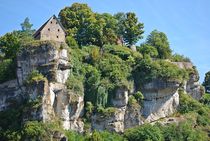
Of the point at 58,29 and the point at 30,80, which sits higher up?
the point at 58,29

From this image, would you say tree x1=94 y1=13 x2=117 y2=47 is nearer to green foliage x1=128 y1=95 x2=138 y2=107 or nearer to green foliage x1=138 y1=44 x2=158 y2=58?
green foliage x1=138 y1=44 x2=158 y2=58

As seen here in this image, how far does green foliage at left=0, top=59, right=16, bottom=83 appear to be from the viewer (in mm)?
64500

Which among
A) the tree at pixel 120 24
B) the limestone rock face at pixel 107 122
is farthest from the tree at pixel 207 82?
the limestone rock face at pixel 107 122

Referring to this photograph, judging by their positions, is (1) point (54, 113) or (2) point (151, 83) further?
(2) point (151, 83)

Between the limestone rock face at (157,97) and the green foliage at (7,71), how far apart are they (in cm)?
1222

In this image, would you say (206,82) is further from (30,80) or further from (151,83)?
(30,80)

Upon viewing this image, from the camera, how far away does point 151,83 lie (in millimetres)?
67438

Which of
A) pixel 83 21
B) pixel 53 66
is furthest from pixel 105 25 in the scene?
pixel 53 66

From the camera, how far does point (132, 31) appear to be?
75000 millimetres

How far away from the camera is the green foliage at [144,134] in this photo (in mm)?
63188

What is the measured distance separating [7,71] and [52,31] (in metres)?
5.65

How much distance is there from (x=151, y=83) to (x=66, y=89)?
911 cm

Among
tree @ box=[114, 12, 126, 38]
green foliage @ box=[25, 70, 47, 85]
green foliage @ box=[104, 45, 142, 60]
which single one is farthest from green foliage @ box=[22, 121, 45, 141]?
tree @ box=[114, 12, 126, 38]

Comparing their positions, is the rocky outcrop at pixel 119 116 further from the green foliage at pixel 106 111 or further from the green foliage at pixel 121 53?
the green foliage at pixel 121 53
